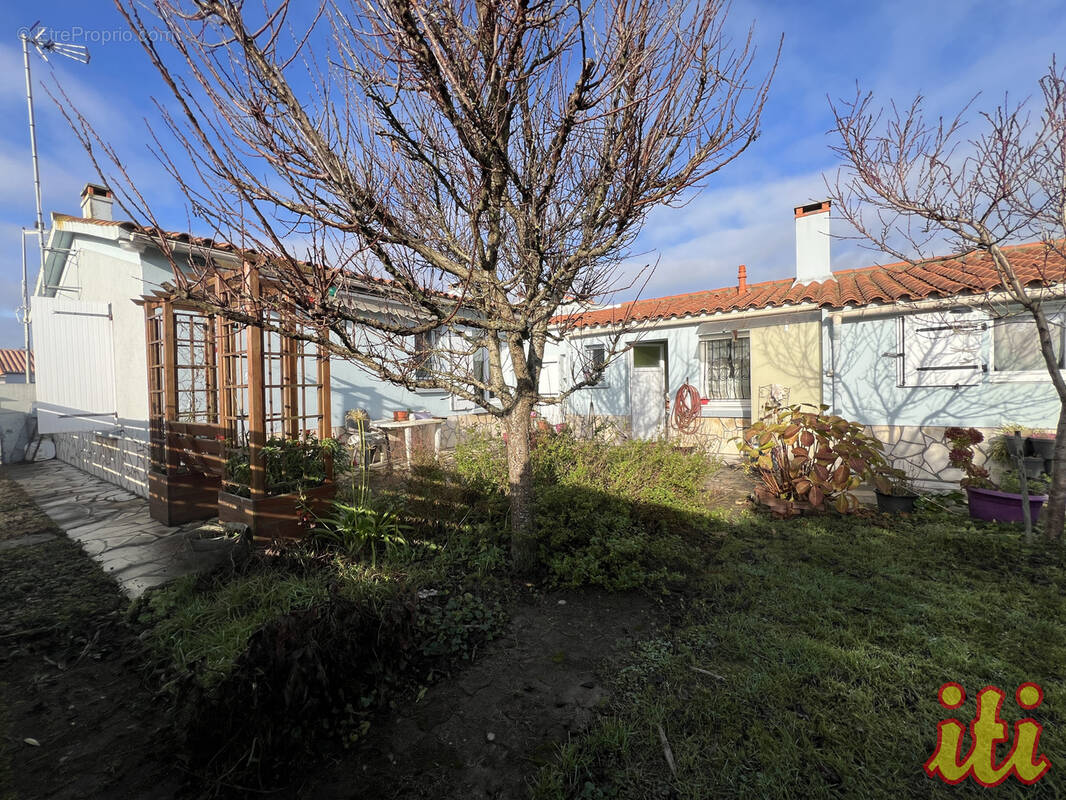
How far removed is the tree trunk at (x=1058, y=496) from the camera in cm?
425

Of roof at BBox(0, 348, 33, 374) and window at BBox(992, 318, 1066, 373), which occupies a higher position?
roof at BBox(0, 348, 33, 374)

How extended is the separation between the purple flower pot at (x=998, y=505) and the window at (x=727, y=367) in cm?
451

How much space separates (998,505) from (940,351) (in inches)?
129

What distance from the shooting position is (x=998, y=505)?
194 inches

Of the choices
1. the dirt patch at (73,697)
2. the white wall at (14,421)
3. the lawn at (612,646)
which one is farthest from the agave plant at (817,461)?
the white wall at (14,421)

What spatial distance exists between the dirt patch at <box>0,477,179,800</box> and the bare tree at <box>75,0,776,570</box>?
2074 mm

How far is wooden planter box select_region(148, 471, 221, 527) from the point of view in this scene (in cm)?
540

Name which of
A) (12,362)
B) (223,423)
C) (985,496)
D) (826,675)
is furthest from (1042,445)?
(12,362)

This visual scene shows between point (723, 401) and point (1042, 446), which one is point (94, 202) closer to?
point (723, 401)

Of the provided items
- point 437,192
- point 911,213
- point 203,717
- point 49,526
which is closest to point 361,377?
point 49,526

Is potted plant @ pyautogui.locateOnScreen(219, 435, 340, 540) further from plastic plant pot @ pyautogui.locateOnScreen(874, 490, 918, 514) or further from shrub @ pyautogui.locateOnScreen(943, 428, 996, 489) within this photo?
shrub @ pyautogui.locateOnScreen(943, 428, 996, 489)

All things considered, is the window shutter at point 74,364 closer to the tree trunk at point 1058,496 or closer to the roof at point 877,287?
the roof at point 877,287

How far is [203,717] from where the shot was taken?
189 centimetres

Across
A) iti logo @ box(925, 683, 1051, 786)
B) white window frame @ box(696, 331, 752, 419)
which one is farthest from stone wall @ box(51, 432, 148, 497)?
white window frame @ box(696, 331, 752, 419)
